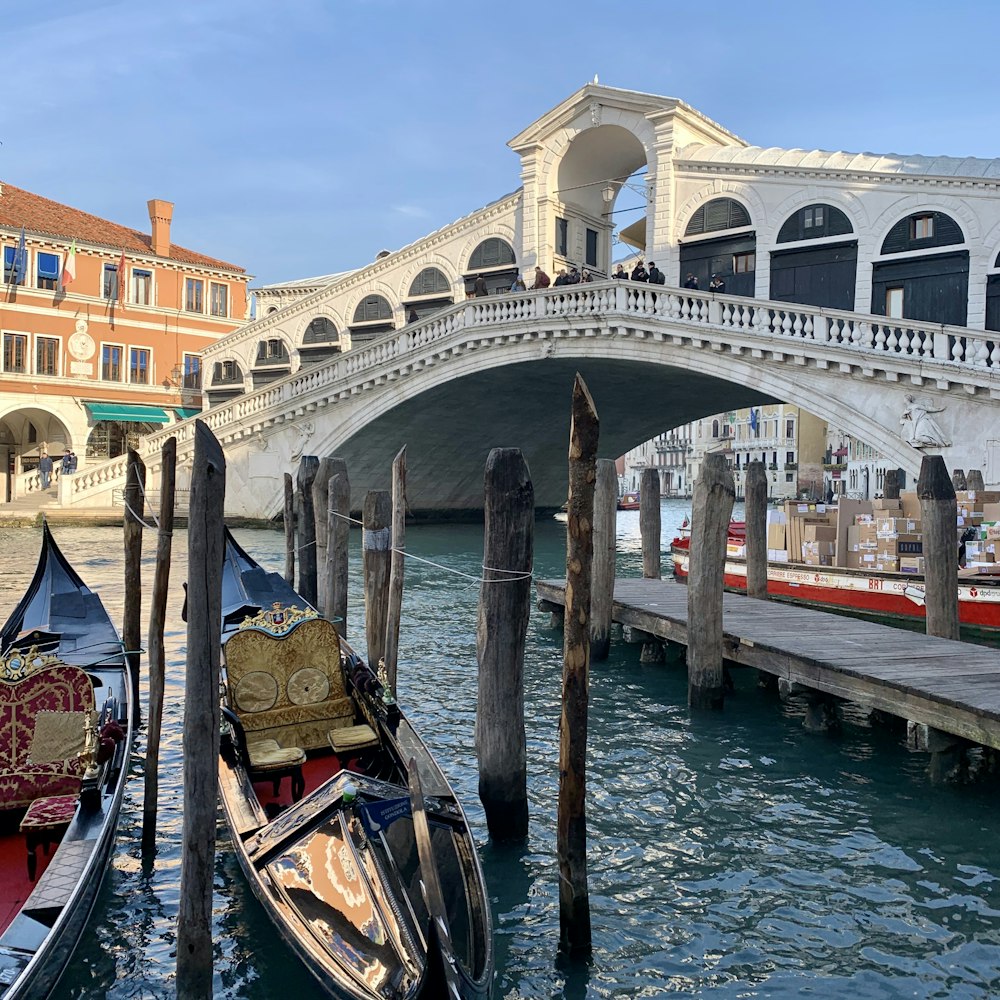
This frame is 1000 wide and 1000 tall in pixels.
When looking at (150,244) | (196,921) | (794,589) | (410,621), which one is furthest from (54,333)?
(196,921)

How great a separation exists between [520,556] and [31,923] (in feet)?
7.90

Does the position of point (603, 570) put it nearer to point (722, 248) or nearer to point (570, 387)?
point (570, 387)

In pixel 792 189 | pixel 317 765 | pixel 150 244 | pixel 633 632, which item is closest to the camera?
pixel 317 765

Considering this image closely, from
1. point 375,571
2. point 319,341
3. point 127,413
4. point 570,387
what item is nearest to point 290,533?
point 375,571

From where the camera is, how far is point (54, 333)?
24281mm

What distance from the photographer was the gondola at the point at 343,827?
2.89 m

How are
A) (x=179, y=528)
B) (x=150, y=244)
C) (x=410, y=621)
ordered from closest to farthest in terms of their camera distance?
(x=410, y=621) → (x=179, y=528) → (x=150, y=244)

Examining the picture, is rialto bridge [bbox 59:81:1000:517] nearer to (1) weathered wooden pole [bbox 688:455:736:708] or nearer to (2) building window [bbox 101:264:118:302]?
(2) building window [bbox 101:264:118:302]

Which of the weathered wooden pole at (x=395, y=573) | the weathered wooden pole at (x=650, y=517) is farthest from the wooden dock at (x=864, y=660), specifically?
the weathered wooden pole at (x=395, y=573)

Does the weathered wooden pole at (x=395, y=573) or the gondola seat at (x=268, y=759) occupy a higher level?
the weathered wooden pole at (x=395, y=573)

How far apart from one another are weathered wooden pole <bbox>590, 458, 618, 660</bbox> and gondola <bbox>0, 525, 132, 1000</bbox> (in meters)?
4.09

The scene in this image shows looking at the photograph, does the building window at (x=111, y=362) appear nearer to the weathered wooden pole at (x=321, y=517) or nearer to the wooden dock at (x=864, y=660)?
the weathered wooden pole at (x=321, y=517)

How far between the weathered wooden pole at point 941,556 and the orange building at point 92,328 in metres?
22.1

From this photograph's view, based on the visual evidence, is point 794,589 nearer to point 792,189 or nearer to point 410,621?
point 410,621
